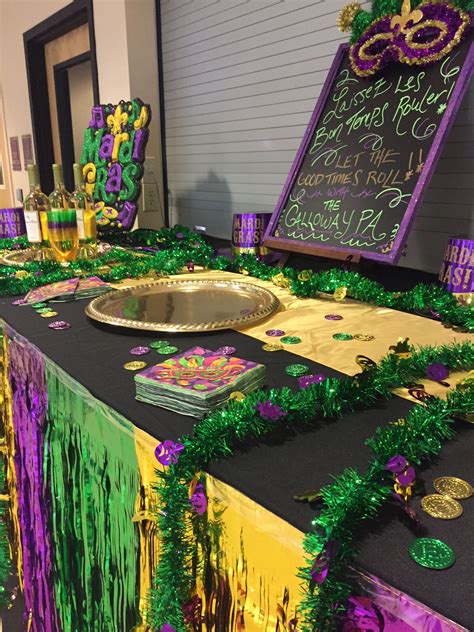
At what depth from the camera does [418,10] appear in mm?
1250

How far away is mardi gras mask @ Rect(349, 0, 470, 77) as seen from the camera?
1204 mm

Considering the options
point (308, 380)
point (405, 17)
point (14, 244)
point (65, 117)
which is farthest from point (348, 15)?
point (65, 117)

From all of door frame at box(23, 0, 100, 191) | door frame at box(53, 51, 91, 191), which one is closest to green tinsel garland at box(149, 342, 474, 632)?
door frame at box(23, 0, 100, 191)

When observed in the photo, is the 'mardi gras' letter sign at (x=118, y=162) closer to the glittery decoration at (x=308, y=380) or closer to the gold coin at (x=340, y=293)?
the gold coin at (x=340, y=293)

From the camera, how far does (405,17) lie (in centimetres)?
128

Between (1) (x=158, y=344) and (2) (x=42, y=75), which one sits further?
(2) (x=42, y=75)

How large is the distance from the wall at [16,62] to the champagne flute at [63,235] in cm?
246

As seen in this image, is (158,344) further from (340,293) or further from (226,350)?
(340,293)

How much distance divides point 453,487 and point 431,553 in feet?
0.33

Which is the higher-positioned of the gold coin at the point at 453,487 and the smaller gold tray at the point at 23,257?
the smaller gold tray at the point at 23,257

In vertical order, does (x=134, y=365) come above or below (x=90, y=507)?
above

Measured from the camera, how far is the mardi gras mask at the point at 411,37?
1204mm

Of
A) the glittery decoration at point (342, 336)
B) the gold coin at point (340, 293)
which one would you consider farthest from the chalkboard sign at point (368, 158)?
the glittery decoration at point (342, 336)

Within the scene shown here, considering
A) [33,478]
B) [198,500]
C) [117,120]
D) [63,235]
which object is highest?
[117,120]
